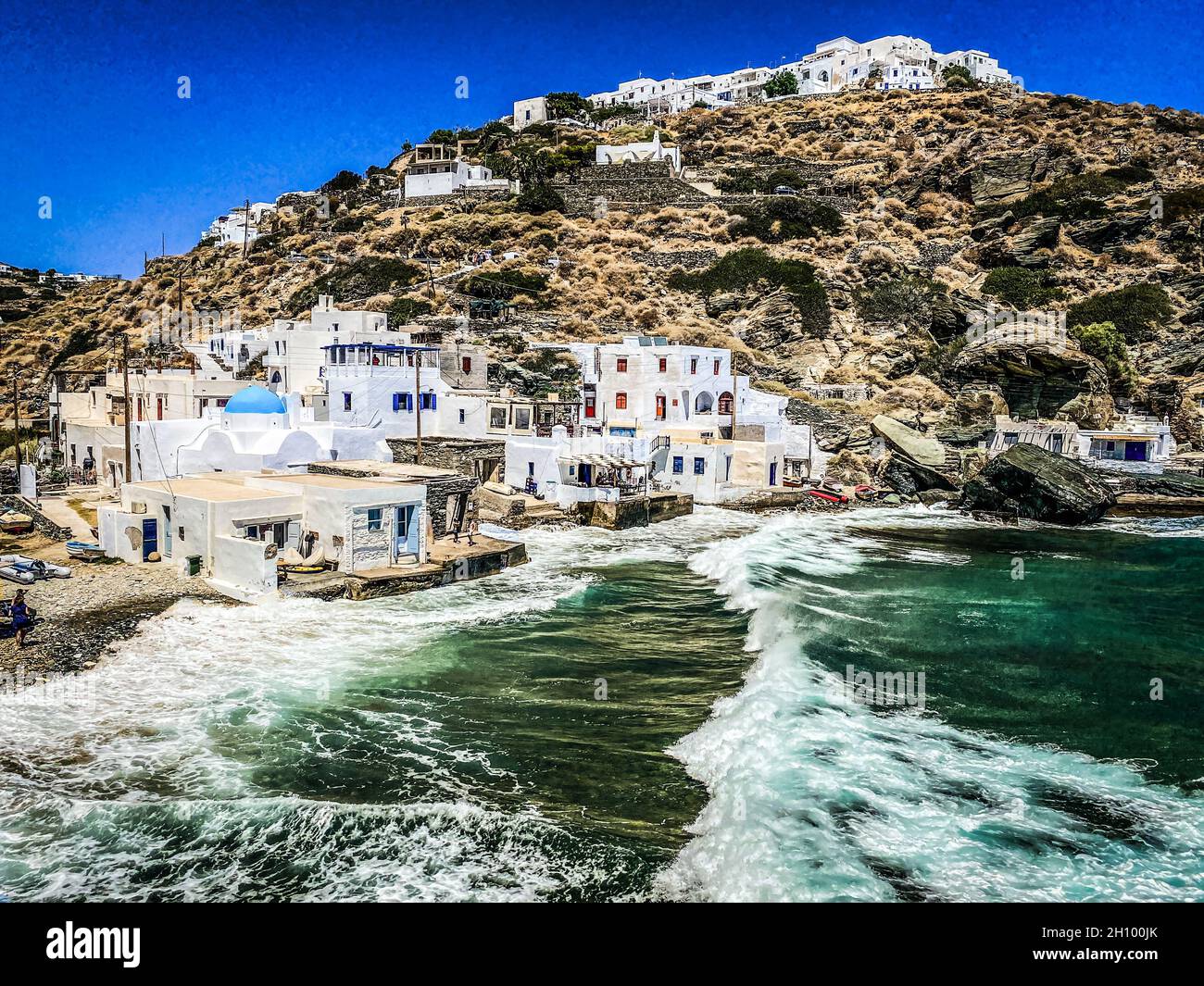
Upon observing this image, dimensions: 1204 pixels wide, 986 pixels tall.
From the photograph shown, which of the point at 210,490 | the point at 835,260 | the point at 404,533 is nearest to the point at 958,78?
the point at 835,260

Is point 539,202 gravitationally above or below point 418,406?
above

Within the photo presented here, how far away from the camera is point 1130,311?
62156 millimetres

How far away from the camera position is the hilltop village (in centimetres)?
2805

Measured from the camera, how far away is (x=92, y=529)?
26016mm

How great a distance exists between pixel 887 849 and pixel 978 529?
28.9m

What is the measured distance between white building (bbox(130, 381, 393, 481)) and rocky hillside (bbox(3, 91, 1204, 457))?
64.6 feet

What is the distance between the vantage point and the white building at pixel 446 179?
8494 cm

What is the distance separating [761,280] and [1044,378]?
72.6ft

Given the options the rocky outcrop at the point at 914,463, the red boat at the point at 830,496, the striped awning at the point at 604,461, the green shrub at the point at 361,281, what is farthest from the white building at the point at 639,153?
the striped awning at the point at 604,461

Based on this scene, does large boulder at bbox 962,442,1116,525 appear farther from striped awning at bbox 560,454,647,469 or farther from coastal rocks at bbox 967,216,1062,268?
coastal rocks at bbox 967,216,1062,268

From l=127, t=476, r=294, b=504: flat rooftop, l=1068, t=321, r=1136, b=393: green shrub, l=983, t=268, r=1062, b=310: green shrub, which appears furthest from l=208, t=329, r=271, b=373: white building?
l=983, t=268, r=1062, b=310: green shrub

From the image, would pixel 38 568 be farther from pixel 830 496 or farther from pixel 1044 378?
pixel 1044 378

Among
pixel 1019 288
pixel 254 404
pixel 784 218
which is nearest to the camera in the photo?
pixel 254 404
